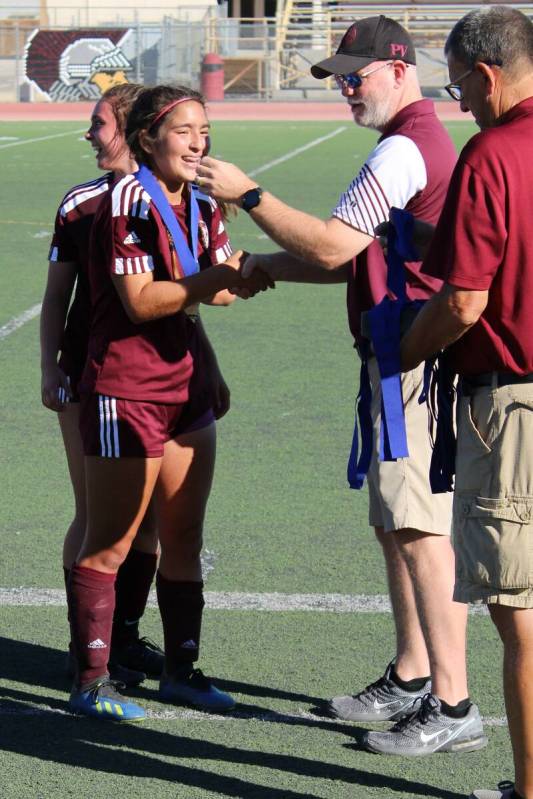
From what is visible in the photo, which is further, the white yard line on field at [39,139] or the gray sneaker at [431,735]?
the white yard line on field at [39,139]

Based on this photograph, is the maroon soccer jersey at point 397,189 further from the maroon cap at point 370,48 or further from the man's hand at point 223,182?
the man's hand at point 223,182

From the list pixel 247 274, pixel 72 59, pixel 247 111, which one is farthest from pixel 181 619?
pixel 72 59

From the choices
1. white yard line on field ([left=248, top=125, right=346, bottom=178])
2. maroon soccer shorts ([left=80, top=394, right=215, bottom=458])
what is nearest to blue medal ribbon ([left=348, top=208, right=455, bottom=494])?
maroon soccer shorts ([left=80, top=394, right=215, bottom=458])

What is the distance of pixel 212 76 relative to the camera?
151 ft

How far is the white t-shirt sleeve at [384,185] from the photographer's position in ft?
12.5

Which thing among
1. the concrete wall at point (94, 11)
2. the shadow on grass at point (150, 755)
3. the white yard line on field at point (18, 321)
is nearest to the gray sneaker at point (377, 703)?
the shadow on grass at point (150, 755)

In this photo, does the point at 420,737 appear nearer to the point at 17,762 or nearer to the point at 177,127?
the point at 17,762

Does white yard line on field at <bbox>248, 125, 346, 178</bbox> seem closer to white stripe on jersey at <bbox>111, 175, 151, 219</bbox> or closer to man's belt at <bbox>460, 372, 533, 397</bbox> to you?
white stripe on jersey at <bbox>111, 175, 151, 219</bbox>

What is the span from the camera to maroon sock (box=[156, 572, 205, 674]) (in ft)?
14.5

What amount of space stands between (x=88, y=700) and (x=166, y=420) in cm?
92

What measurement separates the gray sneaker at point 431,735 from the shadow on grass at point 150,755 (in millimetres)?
163

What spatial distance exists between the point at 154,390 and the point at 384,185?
3.12 feet

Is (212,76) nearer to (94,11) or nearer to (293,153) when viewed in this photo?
(94,11)

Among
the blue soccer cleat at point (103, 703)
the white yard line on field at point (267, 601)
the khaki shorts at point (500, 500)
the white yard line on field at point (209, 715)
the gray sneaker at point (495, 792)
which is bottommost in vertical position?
the white yard line on field at point (267, 601)
